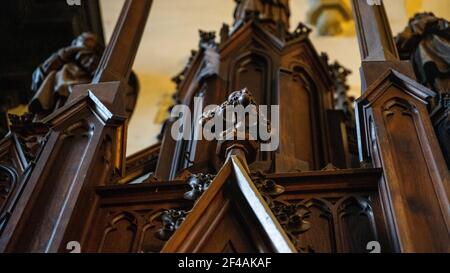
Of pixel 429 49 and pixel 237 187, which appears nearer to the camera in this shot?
pixel 237 187

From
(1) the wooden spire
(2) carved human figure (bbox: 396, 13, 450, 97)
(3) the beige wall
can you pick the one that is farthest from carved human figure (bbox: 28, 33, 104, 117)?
(3) the beige wall

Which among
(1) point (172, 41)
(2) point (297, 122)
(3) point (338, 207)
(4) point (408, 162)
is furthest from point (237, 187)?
(1) point (172, 41)

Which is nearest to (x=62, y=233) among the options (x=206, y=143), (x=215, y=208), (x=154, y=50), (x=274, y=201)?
(x=215, y=208)

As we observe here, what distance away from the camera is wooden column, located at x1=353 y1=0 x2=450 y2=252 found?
1706 mm

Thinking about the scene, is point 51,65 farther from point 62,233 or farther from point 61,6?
point 62,233

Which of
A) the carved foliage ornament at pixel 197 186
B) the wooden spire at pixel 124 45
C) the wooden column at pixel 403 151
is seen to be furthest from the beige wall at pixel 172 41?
the carved foliage ornament at pixel 197 186

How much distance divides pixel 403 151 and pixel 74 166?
118 cm

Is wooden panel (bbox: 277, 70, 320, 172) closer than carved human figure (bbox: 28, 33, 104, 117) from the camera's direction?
Yes

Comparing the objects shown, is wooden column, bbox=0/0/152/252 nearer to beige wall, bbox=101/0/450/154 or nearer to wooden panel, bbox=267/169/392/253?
wooden panel, bbox=267/169/392/253

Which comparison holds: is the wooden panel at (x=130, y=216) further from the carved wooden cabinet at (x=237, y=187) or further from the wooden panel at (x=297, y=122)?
the wooden panel at (x=297, y=122)

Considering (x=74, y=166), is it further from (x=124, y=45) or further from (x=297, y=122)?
(x=297, y=122)

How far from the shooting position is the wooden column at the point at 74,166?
187cm

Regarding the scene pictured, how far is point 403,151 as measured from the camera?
199 cm

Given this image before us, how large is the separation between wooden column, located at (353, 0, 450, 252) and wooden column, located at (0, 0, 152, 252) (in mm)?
994
